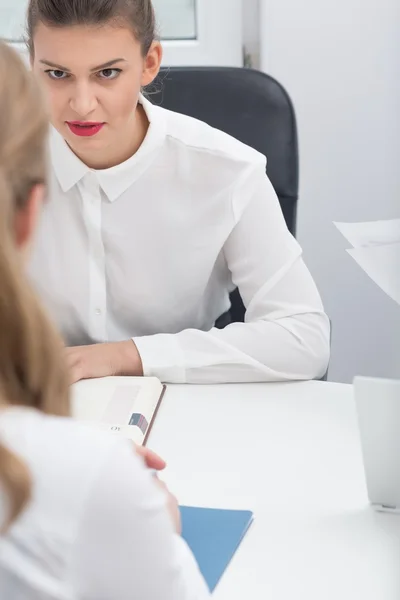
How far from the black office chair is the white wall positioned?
581mm

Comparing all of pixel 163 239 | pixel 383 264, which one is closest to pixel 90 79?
pixel 163 239

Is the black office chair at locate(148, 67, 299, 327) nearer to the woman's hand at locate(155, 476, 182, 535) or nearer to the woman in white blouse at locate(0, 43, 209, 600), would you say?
the woman's hand at locate(155, 476, 182, 535)

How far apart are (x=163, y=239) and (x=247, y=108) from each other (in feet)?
0.89

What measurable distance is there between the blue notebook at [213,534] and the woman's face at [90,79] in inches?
25.0

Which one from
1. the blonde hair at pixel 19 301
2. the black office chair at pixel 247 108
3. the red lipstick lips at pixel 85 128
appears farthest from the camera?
the black office chair at pixel 247 108

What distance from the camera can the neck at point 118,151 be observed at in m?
1.44

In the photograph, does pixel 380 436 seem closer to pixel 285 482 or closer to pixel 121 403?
pixel 285 482

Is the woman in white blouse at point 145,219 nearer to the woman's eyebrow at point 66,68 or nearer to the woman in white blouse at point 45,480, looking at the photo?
the woman's eyebrow at point 66,68

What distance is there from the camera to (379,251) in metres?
1.14

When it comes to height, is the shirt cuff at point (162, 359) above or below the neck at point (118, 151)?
below

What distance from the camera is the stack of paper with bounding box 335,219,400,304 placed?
110cm

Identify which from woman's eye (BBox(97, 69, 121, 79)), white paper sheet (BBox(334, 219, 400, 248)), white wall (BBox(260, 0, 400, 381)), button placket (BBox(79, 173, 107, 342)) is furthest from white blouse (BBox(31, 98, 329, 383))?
white wall (BBox(260, 0, 400, 381))

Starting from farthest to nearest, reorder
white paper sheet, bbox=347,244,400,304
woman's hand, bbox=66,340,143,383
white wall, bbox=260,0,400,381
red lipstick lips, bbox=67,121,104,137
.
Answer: white wall, bbox=260,0,400,381, red lipstick lips, bbox=67,121,104,137, woman's hand, bbox=66,340,143,383, white paper sheet, bbox=347,244,400,304

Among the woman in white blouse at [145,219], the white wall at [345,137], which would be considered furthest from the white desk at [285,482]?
the white wall at [345,137]
